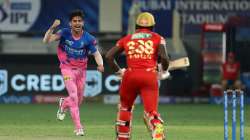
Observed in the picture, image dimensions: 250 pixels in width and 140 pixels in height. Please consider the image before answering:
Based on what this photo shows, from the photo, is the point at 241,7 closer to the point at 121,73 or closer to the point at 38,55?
the point at 38,55

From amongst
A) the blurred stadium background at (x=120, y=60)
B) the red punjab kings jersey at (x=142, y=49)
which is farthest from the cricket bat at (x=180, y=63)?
the blurred stadium background at (x=120, y=60)

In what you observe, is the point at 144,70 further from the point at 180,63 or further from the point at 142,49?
the point at 180,63

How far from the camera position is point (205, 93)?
30.4 meters

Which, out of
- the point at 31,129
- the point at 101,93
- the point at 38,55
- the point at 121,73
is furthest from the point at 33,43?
the point at 121,73

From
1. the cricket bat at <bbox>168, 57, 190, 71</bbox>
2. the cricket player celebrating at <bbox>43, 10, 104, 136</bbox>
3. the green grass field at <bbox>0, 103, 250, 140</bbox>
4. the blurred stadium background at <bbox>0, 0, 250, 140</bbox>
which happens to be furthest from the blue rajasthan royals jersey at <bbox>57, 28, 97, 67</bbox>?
the cricket bat at <bbox>168, 57, 190, 71</bbox>

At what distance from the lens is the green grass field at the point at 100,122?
16278 millimetres


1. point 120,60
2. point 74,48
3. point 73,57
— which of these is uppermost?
point 74,48

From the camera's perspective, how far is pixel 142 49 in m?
12.9

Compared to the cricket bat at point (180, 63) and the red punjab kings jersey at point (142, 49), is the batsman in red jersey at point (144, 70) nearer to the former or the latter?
the red punjab kings jersey at point (142, 49)

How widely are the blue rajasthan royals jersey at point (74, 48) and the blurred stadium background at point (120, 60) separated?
1.44 meters

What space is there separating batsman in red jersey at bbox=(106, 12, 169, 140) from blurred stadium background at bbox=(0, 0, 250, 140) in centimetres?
401

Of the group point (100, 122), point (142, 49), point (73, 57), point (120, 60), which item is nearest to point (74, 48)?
point (73, 57)

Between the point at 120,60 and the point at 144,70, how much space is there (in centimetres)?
1500

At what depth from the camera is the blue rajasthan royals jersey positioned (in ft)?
53.7
